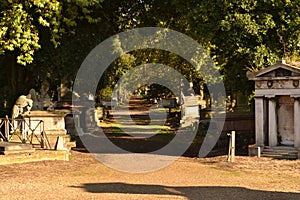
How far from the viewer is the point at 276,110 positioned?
1714 centimetres

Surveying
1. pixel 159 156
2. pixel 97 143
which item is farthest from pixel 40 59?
pixel 159 156

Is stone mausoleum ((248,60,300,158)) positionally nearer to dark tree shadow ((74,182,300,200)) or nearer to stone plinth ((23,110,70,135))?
dark tree shadow ((74,182,300,200))

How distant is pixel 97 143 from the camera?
2205 centimetres

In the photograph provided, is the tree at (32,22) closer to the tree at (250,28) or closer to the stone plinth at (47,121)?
the stone plinth at (47,121)

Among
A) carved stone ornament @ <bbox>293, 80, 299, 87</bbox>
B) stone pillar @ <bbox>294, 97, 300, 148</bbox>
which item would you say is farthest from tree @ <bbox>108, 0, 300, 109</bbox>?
stone pillar @ <bbox>294, 97, 300, 148</bbox>

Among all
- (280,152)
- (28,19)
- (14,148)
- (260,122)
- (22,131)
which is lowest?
(280,152)

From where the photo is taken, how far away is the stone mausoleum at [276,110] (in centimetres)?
1616

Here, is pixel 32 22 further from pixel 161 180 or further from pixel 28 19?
pixel 161 180

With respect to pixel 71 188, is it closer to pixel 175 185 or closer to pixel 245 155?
pixel 175 185

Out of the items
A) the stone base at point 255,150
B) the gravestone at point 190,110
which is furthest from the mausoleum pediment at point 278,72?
the gravestone at point 190,110

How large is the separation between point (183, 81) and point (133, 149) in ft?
56.9

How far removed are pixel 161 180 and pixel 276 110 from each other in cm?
692

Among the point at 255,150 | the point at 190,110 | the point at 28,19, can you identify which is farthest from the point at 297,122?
the point at 190,110

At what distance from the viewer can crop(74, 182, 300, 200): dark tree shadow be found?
10195mm
